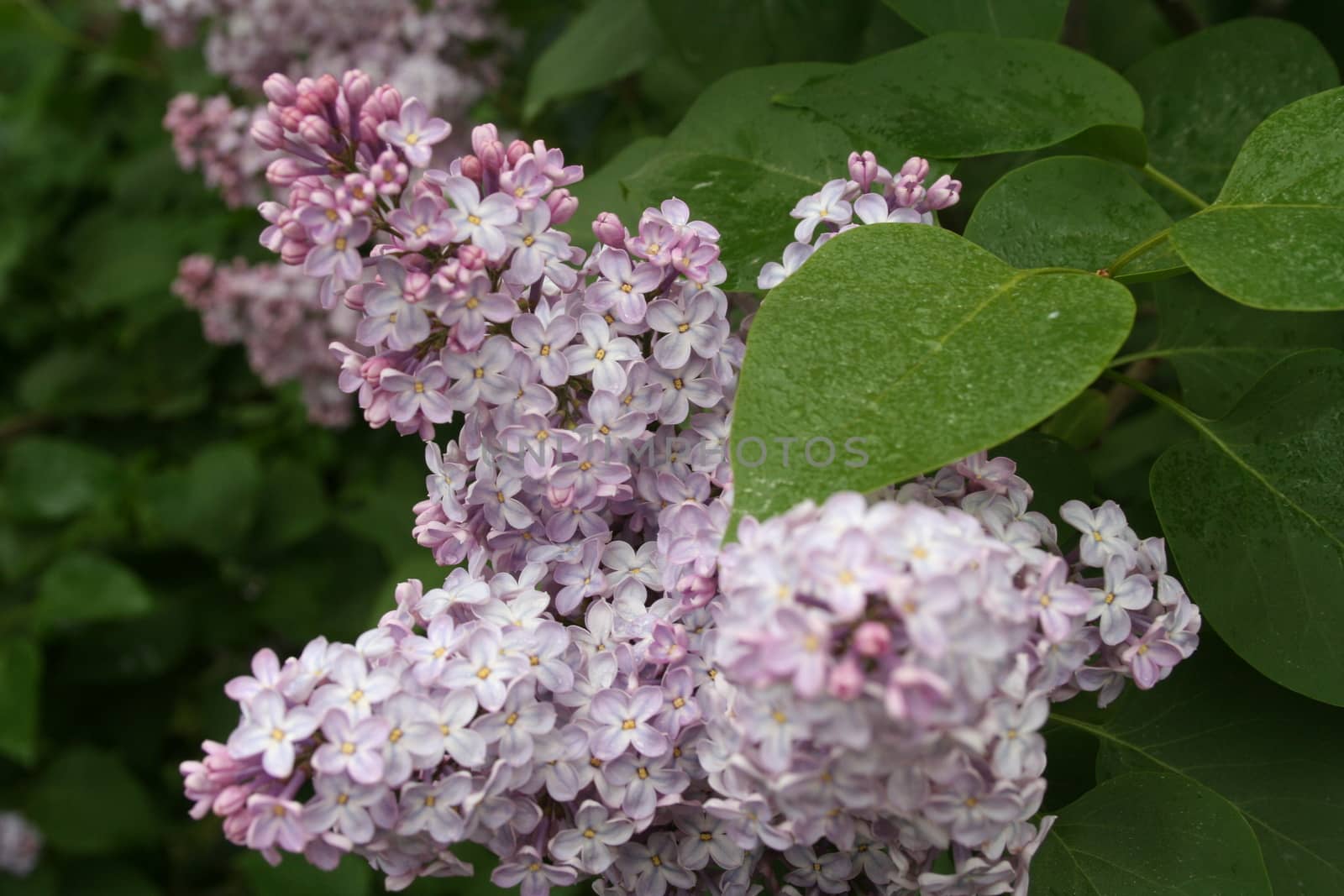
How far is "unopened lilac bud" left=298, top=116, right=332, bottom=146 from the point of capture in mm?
977

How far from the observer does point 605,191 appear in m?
1.51

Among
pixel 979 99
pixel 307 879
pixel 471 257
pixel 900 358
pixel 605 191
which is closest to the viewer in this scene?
pixel 900 358

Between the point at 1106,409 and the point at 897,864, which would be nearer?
the point at 897,864

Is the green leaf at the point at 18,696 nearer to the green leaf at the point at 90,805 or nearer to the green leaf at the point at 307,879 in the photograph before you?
the green leaf at the point at 90,805

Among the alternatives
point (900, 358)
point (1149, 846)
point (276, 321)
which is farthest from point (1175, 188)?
point (276, 321)

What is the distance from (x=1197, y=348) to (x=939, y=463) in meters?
0.79

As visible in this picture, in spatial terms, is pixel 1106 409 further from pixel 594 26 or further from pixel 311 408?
pixel 311 408

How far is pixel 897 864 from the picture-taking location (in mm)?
960

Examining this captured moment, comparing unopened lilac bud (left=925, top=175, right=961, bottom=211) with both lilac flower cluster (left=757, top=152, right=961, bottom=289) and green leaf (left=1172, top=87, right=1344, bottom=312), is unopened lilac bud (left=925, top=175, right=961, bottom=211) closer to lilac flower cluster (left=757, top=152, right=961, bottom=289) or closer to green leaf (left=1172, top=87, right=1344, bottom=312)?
lilac flower cluster (left=757, top=152, right=961, bottom=289)

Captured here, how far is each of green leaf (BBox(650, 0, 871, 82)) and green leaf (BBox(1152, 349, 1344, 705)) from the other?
2.72ft

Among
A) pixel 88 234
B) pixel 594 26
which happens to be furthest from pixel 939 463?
pixel 88 234

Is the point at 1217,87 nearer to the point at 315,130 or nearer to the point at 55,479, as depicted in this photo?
the point at 315,130

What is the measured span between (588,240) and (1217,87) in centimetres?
81

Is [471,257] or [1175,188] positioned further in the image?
[1175,188]
